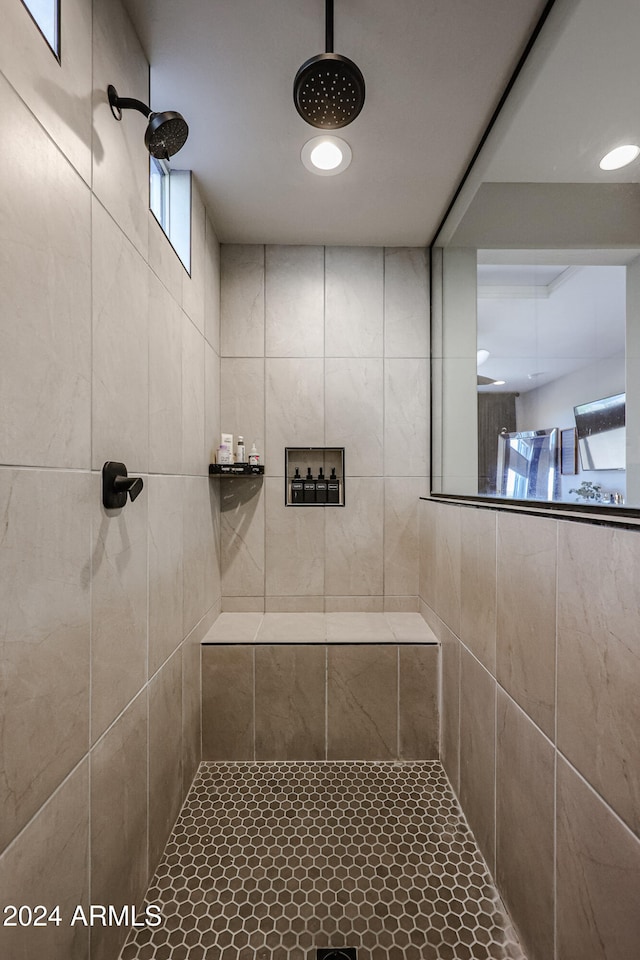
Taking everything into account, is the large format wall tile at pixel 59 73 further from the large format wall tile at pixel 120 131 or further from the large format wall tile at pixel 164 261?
the large format wall tile at pixel 164 261

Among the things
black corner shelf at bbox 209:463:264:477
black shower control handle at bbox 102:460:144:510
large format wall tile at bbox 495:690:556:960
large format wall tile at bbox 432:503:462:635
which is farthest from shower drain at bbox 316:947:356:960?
black corner shelf at bbox 209:463:264:477

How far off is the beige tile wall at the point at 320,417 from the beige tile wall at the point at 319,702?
0.44 meters

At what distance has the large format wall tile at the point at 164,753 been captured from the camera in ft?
4.53

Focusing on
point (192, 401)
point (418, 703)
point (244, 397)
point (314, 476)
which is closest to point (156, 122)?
point (192, 401)

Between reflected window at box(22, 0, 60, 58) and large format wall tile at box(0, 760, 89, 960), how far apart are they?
1412mm

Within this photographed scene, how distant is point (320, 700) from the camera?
196cm

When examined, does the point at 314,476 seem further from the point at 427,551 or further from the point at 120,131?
the point at 120,131

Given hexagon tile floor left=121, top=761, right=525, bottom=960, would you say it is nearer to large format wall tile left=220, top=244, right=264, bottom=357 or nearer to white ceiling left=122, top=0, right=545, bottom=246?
large format wall tile left=220, top=244, right=264, bottom=357

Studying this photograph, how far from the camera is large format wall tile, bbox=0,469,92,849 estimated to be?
0.76m

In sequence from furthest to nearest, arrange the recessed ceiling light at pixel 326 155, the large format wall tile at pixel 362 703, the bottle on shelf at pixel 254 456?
the bottle on shelf at pixel 254 456, the large format wall tile at pixel 362 703, the recessed ceiling light at pixel 326 155

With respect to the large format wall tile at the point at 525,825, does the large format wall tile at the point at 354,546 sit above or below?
above

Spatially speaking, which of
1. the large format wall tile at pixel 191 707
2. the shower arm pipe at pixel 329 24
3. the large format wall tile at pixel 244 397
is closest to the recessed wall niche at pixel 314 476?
the large format wall tile at pixel 244 397

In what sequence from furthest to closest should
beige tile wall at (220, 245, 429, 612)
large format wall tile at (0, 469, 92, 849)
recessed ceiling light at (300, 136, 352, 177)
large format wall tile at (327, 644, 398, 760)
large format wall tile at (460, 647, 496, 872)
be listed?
beige tile wall at (220, 245, 429, 612) < large format wall tile at (327, 644, 398, 760) < recessed ceiling light at (300, 136, 352, 177) < large format wall tile at (460, 647, 496, 872) < large format wall tile at (0, 469, 92, 849)

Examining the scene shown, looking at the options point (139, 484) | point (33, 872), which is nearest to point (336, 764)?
point (33, 872)
